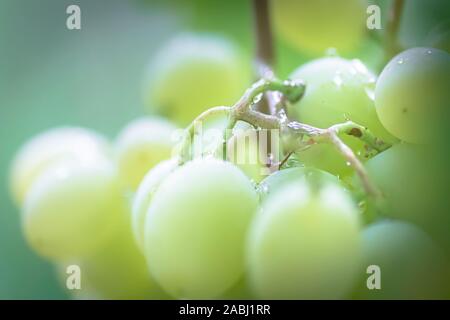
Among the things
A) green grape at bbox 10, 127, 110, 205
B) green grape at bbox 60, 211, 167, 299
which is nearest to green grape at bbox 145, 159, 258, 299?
green grape at bbox 60, 211, 167, 299

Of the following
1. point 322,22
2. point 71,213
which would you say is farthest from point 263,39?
point 71,213

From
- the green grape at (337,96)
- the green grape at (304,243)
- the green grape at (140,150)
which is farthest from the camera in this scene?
the green grape at (140,150)

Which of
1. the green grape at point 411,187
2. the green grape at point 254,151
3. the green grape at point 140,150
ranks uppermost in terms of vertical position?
the green grape at point 140,150

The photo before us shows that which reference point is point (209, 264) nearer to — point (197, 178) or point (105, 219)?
point (197, 178)

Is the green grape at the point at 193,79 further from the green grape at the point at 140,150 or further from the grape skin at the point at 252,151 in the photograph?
the grape skin at the point at 252,151

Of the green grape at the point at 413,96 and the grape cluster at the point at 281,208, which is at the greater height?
the green grape at the point at 413,96

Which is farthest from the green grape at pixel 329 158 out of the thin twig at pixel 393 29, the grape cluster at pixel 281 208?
the thin twig at pixel 393 29
